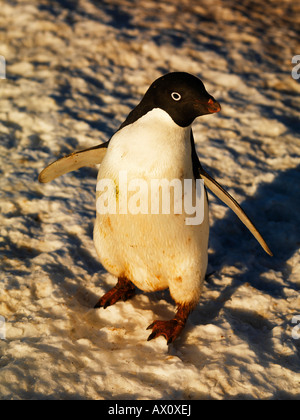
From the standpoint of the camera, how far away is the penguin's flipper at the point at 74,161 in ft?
7.78

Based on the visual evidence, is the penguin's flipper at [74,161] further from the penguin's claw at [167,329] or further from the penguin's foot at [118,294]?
the penguin's claw at [167,329]

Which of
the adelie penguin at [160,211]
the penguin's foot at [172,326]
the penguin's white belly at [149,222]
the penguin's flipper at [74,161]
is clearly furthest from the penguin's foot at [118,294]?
the penguin's flipper at [74,161]

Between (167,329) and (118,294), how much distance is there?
0.37 m

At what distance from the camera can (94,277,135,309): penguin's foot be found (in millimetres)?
2415

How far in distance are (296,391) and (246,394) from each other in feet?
0.76

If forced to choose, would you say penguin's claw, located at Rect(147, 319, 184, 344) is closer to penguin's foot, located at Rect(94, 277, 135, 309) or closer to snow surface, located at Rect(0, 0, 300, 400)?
snow surface, located at Rect(0, 0, 300, 400)

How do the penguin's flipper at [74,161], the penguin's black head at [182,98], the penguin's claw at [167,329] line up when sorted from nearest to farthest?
the penguin's black head at [182,98] → the penguin's claw at [167,329] → the penguin's flipper at [74,161]

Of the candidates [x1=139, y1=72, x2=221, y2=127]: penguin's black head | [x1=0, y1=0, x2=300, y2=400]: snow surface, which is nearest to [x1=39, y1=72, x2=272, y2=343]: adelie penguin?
[x1=139, y1=72, x2=221, y2=127]: penguin's black head

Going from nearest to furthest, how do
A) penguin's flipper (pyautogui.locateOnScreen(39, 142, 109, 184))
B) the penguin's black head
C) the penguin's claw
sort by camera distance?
the penguin's black head
the penguin's claw
penguin's flipper (pyautogui.locateOnScreen(39, 142, 109, 184))

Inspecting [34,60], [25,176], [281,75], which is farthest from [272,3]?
[25,176]

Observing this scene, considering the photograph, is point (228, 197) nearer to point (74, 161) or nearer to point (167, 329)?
point (167, 329)

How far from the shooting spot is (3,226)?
2807 mm

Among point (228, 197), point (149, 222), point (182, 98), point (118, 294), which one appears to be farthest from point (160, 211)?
point (118, 294)

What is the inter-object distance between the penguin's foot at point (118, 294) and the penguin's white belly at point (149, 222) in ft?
0.42
